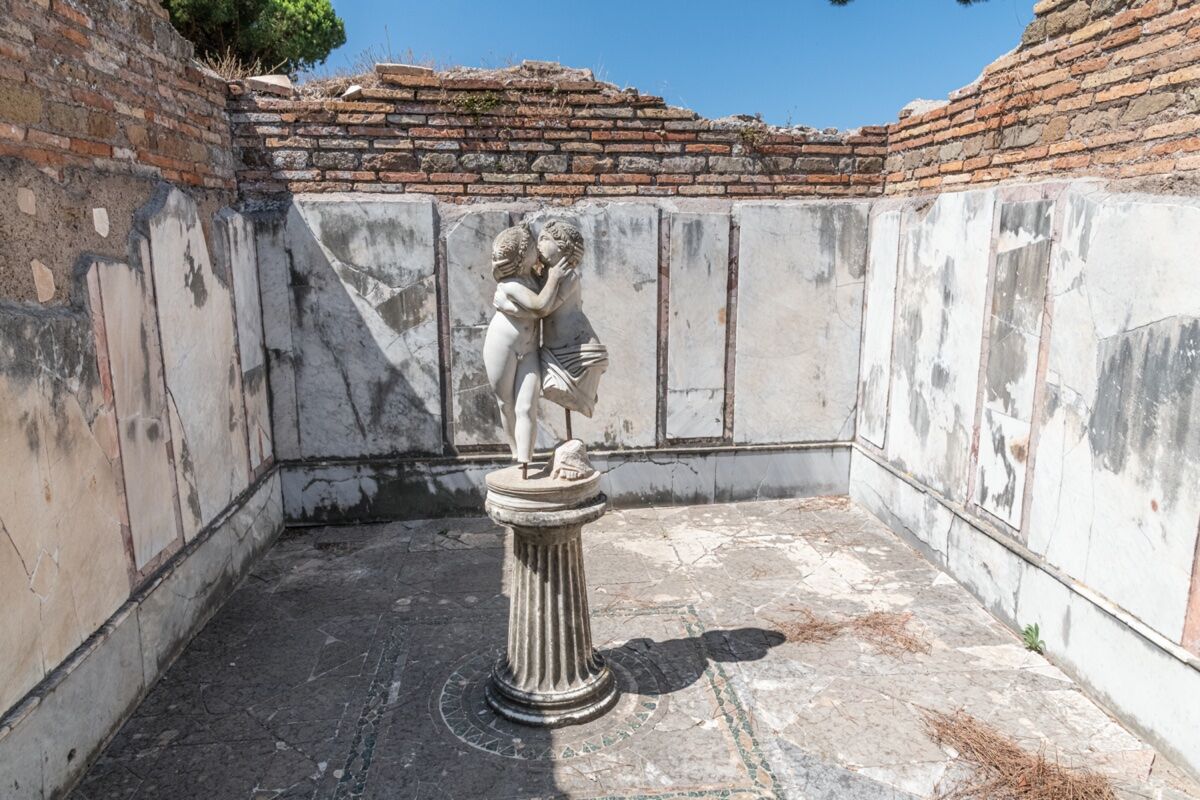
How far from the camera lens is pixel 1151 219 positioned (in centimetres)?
314

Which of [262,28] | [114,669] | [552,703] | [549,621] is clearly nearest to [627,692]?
[552,703]

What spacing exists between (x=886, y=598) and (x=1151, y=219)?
95.6 inches

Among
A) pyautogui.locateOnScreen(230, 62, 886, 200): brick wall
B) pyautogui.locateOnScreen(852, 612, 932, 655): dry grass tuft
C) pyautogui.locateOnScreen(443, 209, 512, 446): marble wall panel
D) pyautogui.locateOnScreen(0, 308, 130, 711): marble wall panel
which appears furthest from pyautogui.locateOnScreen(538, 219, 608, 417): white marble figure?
pyautogui.locateOnScreen(230, 62, 886, 200): brick wall

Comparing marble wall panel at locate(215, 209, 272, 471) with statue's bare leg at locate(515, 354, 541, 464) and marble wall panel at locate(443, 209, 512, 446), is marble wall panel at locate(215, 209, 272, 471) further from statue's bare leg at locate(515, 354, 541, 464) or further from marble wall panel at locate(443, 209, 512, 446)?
statue's bare leg at locate(515, 354, 541, 464)

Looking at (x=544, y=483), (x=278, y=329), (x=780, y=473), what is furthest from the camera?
(x=780, y=473)

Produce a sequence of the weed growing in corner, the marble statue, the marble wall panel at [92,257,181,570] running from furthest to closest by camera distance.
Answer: the weed growing in corner
the marble wall panel at [92,257,181,570]
the marble statue

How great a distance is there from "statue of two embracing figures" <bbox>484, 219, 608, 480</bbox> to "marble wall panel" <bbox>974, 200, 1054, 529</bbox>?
2.39 metres

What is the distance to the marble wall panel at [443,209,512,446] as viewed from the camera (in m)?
5.41

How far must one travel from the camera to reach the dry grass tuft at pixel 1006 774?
280 cm

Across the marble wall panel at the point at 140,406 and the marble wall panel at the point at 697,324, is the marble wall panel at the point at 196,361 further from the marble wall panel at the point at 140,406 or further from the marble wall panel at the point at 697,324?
the marble wall panel at the point at 697,324

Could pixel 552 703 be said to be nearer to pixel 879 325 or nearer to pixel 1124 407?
pixel 1124 407

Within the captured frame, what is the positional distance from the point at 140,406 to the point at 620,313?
3268 mm

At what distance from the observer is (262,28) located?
42.8ft

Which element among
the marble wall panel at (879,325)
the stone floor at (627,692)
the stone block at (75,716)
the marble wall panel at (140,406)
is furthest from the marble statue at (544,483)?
the marble wall panel at (879,325)
